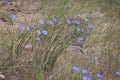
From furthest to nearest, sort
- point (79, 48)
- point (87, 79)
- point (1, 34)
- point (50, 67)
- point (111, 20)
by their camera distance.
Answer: point (111, 20), point (79, 48), point (1, 34), point (50, 67), point (87, 79)

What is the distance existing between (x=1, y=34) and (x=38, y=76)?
79 cm

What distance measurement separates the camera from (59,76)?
A: 226 centimetres

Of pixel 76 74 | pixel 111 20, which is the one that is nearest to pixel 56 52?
pixel 76 74

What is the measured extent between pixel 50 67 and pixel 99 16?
196cm

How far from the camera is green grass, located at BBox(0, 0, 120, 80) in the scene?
2.43 m

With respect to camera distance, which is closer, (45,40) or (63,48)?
(63,48)

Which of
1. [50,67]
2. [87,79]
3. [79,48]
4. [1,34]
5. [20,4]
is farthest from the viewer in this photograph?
[20,4]

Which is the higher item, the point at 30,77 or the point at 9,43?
the point at 9,43

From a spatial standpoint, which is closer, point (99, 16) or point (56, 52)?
point (56, 52)

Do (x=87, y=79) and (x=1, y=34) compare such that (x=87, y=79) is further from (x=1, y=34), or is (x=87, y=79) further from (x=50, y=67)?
(x=1, y=34)

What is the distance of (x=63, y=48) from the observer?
252 cm

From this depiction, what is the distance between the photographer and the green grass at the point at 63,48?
7.96 feet

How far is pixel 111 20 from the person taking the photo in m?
4.29

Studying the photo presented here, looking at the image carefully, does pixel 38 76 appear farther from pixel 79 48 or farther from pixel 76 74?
pixel 79 48
